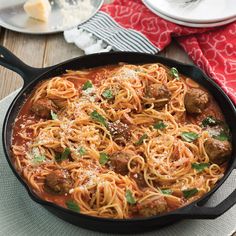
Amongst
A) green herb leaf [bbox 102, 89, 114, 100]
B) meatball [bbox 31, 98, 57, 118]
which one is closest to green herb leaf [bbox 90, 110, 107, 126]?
green herb leaf [bbox 102, 89, 114, 100]

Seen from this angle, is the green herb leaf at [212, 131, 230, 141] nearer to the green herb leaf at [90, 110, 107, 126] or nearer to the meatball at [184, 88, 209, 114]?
the meatball at [184, 88, 209, 114]

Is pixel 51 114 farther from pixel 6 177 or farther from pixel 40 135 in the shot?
pixel 6 177

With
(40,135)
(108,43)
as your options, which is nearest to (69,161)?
(40,135)

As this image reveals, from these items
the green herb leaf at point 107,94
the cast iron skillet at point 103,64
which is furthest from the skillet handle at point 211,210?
the green herb leaf at point 107,94

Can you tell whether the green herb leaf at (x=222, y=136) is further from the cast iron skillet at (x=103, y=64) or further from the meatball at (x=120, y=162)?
the meatball at (x=120, y=162)

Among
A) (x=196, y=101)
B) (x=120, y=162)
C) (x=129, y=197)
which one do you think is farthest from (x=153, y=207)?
(x=196, y=101)
